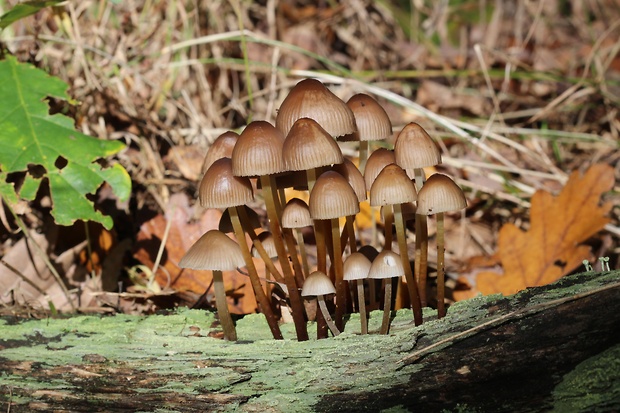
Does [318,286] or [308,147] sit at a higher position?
[308,147]

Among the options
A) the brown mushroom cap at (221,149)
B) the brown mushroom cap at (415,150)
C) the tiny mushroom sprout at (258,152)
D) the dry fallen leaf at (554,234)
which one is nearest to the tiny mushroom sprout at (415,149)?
the brown mushroom cap at (415,150)

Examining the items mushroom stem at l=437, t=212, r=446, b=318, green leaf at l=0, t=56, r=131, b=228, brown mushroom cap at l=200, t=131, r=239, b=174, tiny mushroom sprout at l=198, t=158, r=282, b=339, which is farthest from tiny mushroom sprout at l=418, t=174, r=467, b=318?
green leaf at l=0, t=56, r=131, b=228

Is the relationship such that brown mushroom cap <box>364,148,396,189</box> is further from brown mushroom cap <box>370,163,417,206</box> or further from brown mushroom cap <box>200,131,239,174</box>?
brown mushroom cap <box>200,131,239,174</box>

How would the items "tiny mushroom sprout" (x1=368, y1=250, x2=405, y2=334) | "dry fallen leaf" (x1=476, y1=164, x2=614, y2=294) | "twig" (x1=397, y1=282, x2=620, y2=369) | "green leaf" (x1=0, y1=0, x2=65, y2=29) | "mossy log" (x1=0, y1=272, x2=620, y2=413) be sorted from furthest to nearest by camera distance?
"dry fallen leaf" (x1=476, y1=164, x2=614, y2=294)
"green leaf" (x1=0, y1=0, x2=65, y2=29)
"tiny mushroom sprout" (x1=368, y1=250, x2=405, y2=334)
"twig" (x1=397, y1=282, x2=620, y2=369)
"mossy log" (x1=0, y1=272, x2=620, y2=413)

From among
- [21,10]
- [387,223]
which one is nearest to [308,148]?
[387,223]

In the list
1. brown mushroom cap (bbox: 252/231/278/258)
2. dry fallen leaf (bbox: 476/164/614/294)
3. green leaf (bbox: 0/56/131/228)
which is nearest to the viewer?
brown mushroom cap (bbox: 252/231/278/258)

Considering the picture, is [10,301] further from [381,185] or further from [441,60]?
[441,60]

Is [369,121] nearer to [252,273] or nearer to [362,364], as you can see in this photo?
[252,273]
